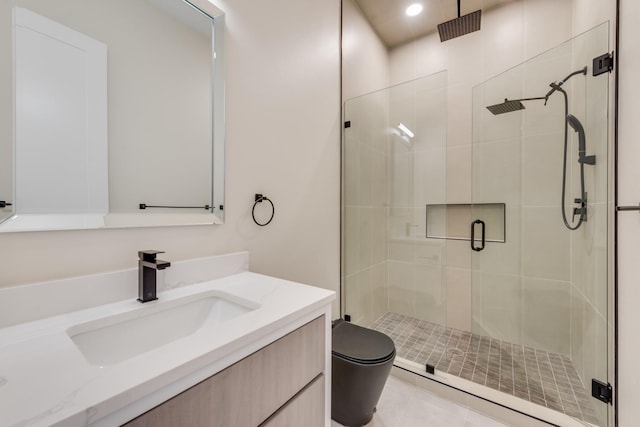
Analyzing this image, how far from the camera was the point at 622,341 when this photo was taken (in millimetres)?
1208

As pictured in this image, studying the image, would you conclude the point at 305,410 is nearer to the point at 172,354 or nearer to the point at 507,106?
the point at 172,354

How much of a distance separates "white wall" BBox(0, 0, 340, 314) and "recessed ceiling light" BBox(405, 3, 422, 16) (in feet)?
2.30

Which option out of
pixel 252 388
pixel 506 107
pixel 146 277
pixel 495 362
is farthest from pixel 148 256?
pixel 506 107

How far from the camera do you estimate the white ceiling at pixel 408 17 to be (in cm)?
224

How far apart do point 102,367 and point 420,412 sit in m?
1.59

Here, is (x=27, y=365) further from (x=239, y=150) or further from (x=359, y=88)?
(x=359, y=88)

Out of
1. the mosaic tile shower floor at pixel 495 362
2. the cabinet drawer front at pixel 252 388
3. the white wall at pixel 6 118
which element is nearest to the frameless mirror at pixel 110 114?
the white wall at pixel 6 118

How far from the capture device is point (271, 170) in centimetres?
147

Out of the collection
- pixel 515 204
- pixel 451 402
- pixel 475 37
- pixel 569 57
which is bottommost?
pixel 451 402

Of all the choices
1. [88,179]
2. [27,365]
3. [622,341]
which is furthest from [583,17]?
[27,365]

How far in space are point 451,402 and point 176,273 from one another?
166 centimetres

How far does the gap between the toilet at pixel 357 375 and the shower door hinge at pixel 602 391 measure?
3.28ft

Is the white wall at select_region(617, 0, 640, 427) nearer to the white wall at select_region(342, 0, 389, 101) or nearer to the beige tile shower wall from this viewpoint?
the beige tile shower wall

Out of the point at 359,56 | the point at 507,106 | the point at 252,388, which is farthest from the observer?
the point at 359,56
